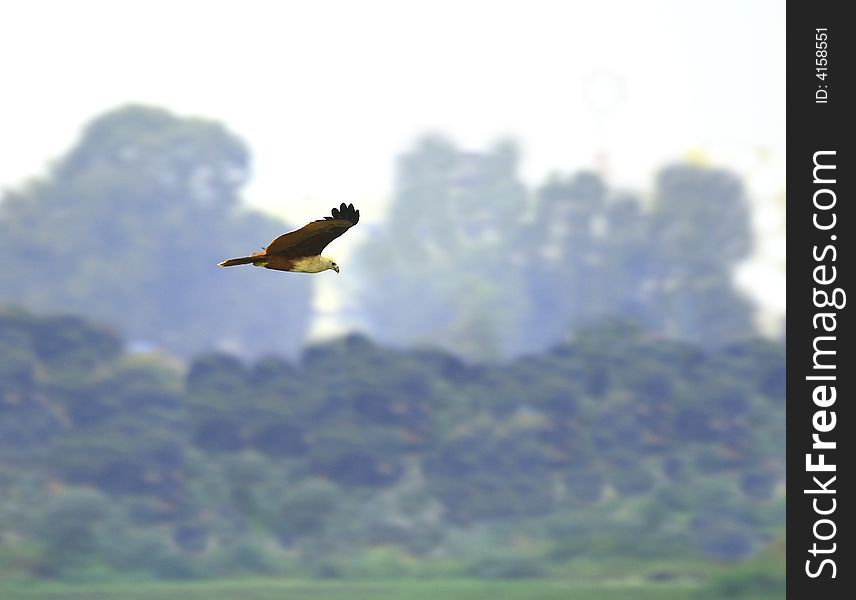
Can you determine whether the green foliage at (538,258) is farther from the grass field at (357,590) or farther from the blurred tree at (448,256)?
the grass field at (357,590)

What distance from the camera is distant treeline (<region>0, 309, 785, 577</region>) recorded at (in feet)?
165

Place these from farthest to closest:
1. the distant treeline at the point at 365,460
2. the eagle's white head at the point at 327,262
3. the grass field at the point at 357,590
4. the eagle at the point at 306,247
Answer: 1. the distant treeline at the point at 365,460
2. the grass field at the point at 357,590
3. the eagle's white head at the point at 327,262
4. the eagle at the point at 306,247

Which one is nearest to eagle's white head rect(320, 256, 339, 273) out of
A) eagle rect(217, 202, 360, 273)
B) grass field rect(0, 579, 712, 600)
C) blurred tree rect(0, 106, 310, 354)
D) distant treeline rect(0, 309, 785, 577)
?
eagle rect(217, 202, 360, 273)

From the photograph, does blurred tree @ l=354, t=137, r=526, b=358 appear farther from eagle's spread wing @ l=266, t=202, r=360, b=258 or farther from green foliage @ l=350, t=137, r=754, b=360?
eagle's spread wing @ l=266, t=202, r=360, b=258

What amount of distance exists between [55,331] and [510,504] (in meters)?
16.9

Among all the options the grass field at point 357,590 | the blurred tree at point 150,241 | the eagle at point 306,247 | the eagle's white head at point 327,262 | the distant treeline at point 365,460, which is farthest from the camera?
the blurred tree at point 150,241

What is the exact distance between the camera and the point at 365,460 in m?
53.2

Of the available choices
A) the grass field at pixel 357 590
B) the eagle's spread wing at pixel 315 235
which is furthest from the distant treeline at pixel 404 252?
the eagle's spread wing at pixel 315 235

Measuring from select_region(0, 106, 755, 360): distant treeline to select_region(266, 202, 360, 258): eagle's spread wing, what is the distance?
46.9m

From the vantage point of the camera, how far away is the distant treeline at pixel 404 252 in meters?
56.2

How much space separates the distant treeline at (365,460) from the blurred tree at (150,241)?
2096mm

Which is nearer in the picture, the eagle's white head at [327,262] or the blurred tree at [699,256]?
the eagle's white head at [327,262]
